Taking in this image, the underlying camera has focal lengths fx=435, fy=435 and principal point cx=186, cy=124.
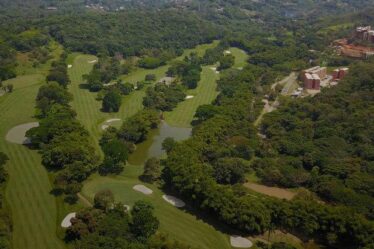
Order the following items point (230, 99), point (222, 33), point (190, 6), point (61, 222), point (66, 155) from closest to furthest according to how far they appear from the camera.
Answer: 1. point (61, 222)
2. point (66, 155)
3. point (230, 99)
4. point (222, 33)
5. point (190, 6)

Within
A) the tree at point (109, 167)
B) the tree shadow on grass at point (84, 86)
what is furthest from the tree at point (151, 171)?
the tree shadow on grass at point (84, 86)

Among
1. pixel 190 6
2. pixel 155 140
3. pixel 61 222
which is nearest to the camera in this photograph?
pixel 61 222

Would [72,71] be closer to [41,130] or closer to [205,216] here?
[41,130]

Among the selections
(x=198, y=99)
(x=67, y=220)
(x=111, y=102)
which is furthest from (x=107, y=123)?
(x=67, y=220)

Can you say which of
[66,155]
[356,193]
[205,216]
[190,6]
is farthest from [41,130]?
[190,6]

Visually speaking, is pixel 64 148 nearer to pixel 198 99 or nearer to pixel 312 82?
Result: pixel 198 99

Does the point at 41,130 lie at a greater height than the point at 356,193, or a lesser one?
greater

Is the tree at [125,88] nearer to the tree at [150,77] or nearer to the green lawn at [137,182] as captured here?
the green lawn at [137,182]
